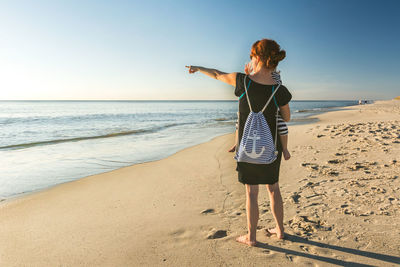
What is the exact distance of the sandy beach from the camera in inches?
91.0

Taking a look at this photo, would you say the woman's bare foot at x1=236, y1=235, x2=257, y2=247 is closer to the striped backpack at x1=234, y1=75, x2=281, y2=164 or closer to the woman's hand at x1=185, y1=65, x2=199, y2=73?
the striped backpack at x1=234, y1=75, x2=281, y2=164

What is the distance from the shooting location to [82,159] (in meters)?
7.26

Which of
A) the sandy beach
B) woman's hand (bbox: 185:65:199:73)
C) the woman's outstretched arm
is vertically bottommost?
the sandy beach

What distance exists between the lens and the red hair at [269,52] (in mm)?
2102

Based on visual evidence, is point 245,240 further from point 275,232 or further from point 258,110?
point 258,110

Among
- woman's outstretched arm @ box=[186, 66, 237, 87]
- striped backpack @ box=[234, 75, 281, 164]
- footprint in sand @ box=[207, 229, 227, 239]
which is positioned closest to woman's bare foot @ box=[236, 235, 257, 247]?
footprint in sand @ box=[207, 229, 227, 239]

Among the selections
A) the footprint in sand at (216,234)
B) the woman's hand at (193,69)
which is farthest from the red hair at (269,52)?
the footprint in sand at (216,234)

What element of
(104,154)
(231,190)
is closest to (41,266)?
(231,190)

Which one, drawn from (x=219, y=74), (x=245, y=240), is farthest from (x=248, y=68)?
(x=245, y=240)

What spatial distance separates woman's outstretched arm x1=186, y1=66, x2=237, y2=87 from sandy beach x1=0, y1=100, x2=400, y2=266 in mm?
1690

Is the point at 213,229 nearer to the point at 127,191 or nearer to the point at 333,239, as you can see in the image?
the point at 333,239

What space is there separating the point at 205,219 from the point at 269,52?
2.16m

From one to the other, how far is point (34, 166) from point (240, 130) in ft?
21.2

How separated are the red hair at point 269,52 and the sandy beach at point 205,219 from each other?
181cm
